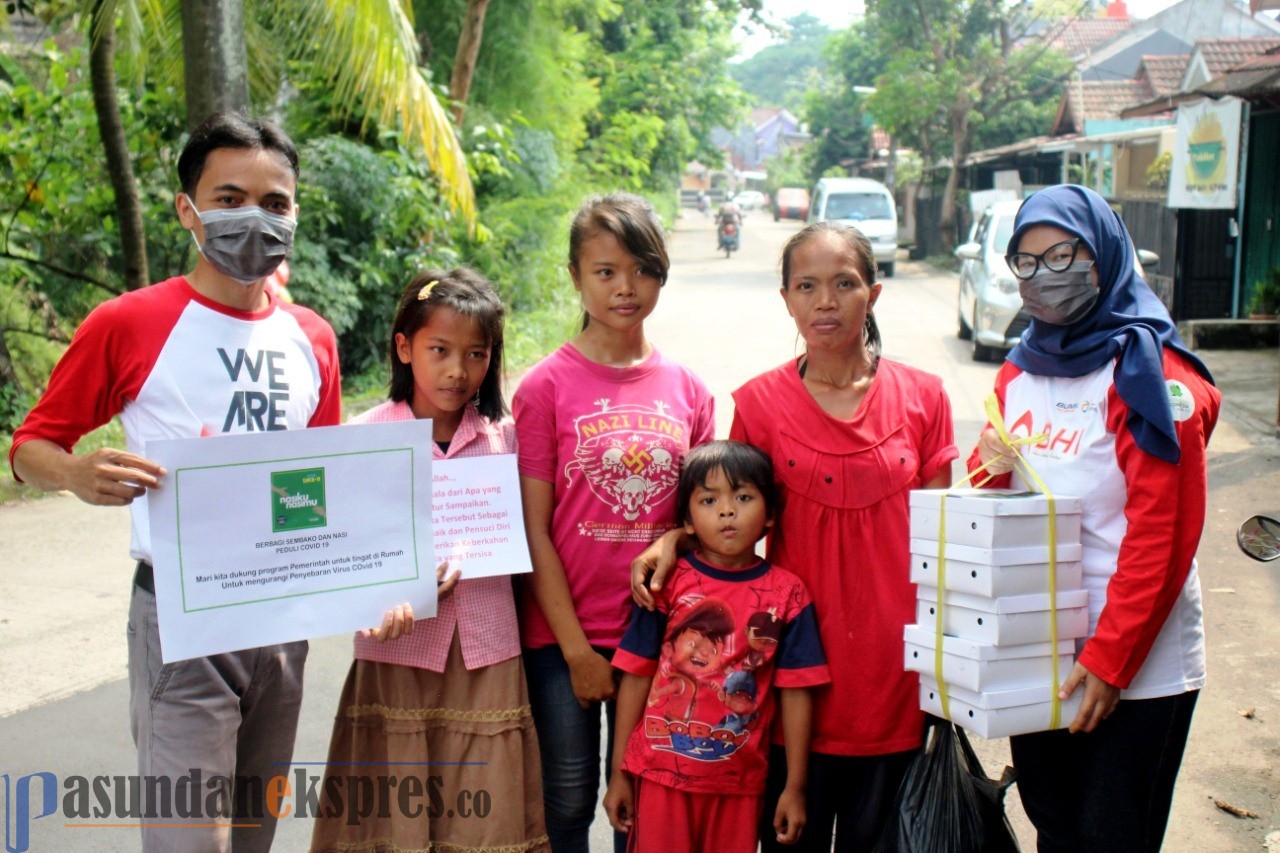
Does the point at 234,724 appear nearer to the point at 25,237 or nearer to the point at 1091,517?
the point at 1091,517

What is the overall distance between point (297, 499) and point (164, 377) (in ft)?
1.30

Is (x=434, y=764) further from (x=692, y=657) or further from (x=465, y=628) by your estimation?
(x=692, y=657)

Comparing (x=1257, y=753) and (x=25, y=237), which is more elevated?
(x=25, y=237)

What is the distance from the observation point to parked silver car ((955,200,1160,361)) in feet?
41.1

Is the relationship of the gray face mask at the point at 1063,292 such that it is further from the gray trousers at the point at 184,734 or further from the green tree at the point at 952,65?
the green tree at the point at 952,65

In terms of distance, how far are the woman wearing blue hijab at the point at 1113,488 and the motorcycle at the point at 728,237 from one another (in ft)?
94.4

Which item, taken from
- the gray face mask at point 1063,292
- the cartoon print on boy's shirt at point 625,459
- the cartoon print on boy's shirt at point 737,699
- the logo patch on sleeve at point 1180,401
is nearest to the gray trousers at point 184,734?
the cartoon print on boy's shirt at point 625,459

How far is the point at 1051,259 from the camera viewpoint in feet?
8.37

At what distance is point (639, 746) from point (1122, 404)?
1.33 meters

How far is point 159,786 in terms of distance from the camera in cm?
251

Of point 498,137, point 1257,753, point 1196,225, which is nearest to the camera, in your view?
point 1257,753

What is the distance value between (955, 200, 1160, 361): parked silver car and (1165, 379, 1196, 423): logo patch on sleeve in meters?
9.89

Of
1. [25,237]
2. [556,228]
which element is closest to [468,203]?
[25,237]

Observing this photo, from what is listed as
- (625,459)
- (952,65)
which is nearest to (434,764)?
(625,459)
